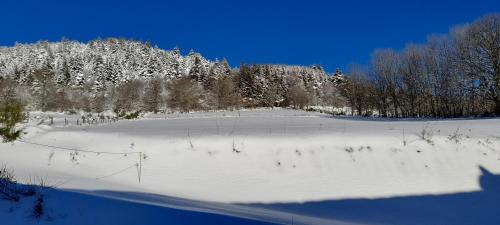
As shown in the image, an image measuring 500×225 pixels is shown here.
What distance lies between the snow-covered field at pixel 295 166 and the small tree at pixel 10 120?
32 centimetres

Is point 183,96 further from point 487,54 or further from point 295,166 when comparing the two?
point 295,166

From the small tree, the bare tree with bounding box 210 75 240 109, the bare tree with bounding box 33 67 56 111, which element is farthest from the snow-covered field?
the bare tree with bounding box 33 67 56 111

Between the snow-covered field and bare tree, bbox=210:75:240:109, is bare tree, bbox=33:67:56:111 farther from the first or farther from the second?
the snow-covered field

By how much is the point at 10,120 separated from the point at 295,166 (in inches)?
331

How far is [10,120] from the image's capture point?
12.1 meters

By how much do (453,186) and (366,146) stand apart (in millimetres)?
2186

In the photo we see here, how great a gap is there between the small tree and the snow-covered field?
12.5 inches

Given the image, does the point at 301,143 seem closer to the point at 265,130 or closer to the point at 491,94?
the point at 265,130

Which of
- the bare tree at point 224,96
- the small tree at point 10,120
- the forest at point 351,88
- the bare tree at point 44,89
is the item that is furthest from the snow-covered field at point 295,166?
the bare tree at point 44,89

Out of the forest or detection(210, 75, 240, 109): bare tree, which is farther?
detection(210, 75, 240, 109): bare tree

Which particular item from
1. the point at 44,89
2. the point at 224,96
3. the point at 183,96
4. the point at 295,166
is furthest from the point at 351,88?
the point at 295,166

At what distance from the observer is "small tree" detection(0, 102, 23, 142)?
38.2 feet

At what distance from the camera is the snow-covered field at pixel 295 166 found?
8.33 metres

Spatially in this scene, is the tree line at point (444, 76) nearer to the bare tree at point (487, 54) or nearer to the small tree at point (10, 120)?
the bare tree at point (487, 54)
